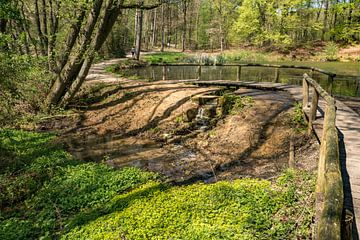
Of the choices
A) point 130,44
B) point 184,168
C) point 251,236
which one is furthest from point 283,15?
point 251,236

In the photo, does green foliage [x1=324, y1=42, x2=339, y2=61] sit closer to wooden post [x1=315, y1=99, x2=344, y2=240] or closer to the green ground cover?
the green ground cover

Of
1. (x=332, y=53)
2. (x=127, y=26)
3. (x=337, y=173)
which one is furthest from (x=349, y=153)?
(x=127, y=26)

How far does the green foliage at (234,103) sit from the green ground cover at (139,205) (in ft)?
16.8

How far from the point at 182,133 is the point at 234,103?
2681mm

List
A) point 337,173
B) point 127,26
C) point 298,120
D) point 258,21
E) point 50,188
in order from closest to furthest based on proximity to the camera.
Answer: point 337,173, point 50,188, point 298,120, point 127,26, point 258,21

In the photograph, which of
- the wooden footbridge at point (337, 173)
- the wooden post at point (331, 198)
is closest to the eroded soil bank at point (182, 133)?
the wooden footbridge at point (337, 173)

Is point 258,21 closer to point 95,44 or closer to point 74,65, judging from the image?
point 95,44

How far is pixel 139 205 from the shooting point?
5656mm

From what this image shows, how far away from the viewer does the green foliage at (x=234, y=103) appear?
36.6 feet

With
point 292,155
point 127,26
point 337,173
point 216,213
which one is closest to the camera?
point 337,173

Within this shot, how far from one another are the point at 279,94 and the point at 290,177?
7.64 meters

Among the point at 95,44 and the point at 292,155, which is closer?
the point at 292,155

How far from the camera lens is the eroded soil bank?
764cm

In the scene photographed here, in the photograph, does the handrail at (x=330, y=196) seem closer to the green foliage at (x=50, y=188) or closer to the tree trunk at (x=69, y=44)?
the green foliage at (x=50, y=188)
